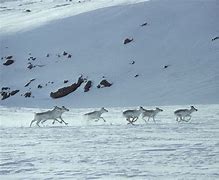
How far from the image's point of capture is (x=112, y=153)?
16.0m

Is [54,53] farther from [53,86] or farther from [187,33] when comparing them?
[187,33]

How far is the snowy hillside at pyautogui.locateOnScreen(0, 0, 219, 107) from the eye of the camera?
165ft

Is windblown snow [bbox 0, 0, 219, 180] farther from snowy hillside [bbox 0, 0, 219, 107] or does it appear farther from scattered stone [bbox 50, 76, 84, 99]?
scattered stone [bbox 50, 76, 84, 99]

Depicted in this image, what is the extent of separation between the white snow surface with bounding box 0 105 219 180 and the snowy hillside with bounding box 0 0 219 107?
76.1 feet

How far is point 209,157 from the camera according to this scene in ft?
48.9

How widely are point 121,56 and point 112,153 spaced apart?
44.4m

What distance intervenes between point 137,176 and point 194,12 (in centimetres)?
5644

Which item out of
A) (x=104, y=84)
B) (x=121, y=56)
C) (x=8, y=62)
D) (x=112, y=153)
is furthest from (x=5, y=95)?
(x=112, y=153)

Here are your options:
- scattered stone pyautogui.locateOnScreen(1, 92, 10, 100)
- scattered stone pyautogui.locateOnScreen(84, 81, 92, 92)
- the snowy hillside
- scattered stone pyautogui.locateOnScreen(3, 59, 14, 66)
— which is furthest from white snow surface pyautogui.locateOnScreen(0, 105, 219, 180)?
scattered stone pyautogui.locateOnScreen(3, 59, 14, 66)

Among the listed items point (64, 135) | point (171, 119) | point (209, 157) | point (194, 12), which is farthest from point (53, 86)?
point (209, 157)

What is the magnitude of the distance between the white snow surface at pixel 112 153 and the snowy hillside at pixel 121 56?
76.1 ft

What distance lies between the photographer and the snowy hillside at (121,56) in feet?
165

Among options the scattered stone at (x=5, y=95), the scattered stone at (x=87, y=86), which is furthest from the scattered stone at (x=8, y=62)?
the scattered stone at (x=87, y=86)

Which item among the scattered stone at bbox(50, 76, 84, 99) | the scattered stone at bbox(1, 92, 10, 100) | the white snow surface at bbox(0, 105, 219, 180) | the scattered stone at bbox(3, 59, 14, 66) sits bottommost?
the white snow surface at bbox(0, 105, 219, 180)
